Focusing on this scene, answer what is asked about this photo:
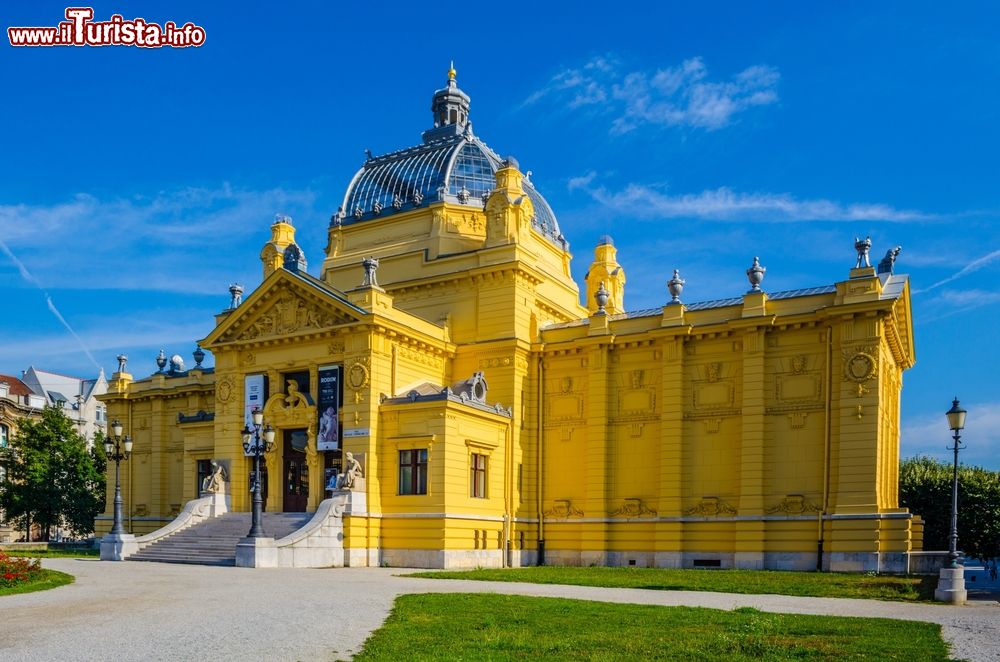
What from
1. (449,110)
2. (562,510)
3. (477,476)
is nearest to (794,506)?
(562,510)

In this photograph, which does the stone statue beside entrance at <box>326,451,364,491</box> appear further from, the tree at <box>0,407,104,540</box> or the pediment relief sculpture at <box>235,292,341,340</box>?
the tree at <box>0,407,104,540</box>

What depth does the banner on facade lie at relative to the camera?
41659 millimetres

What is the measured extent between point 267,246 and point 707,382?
2587 cm

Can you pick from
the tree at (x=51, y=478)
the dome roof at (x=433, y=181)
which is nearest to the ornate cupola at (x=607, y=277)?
the dome roof at (x=433, y=181)

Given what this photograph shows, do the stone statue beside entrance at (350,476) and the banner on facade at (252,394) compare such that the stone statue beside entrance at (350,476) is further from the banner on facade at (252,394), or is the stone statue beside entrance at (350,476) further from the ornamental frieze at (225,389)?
the ornamental frieze at (225,389)

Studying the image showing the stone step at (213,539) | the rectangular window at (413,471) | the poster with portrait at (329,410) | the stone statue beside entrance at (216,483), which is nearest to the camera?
the stone step at (213,539)

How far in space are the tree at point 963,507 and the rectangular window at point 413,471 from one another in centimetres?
3273

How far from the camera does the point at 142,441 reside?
2164 inches

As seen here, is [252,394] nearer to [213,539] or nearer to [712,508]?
[213,539]

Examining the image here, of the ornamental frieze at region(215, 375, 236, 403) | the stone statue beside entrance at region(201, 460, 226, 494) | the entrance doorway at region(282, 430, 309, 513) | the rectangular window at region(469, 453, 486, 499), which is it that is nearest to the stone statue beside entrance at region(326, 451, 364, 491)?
the entrance doorway at region(282, 430, 309, 513)

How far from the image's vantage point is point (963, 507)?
174 feet

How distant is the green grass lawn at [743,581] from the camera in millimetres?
24328

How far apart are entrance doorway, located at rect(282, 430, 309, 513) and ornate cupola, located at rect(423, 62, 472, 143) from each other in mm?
20864

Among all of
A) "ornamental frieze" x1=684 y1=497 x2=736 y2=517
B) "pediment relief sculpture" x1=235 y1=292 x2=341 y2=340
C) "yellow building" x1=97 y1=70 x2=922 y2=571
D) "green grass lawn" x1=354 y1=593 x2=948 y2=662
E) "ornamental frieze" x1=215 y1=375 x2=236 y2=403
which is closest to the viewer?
"green grass lawn" x1=354 y1=593 x2=948 y2=662
